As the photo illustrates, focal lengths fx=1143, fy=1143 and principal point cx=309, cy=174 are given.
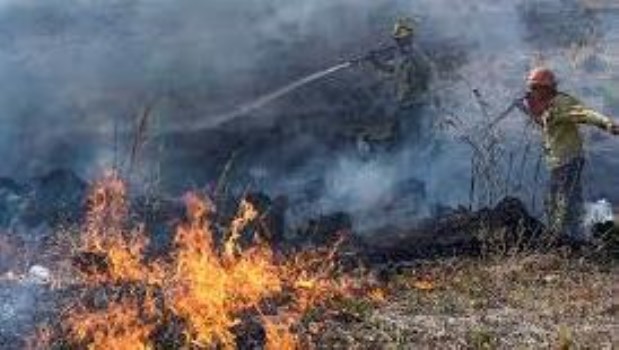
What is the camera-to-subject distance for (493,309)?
27.6 feet

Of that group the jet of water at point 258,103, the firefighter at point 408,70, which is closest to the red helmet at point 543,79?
the firefighter at point 408,70

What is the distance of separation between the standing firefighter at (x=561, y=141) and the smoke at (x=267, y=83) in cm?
173

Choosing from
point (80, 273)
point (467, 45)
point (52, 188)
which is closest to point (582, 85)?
point (467, 45)

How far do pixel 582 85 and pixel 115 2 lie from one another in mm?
6638

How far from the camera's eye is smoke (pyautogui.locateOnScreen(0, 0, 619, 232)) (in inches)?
496

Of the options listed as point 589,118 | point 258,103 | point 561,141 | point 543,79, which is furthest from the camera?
point 258,103

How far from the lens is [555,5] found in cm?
1828

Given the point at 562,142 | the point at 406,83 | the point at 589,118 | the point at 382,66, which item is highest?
the point at 382,66

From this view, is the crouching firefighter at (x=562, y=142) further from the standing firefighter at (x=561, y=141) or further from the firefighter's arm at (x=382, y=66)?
the firefighter's arm at (x=382, y=66)

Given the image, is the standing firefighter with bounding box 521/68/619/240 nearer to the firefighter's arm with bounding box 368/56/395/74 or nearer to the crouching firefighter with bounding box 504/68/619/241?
the crouching firefighter with bounding box 504/68/619/241

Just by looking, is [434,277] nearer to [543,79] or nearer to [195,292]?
[543,79]

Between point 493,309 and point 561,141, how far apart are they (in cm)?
263

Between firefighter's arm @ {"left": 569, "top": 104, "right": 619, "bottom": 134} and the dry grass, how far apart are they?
1199 millimetres

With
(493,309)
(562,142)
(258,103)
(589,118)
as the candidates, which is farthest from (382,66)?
(493,309)
